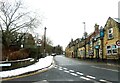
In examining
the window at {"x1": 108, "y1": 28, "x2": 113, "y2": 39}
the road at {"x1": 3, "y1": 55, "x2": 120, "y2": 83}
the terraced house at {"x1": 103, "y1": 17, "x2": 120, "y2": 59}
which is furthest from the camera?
the window at {"x1": 108, "y1": 28, "x2": 113, "y2": 39}

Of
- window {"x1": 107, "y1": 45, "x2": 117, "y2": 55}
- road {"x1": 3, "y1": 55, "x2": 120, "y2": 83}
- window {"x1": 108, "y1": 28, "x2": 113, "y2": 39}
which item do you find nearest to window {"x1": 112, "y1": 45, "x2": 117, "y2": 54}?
window {"x1": 107, "y1": 45, "x2": 117, "y2": 55}

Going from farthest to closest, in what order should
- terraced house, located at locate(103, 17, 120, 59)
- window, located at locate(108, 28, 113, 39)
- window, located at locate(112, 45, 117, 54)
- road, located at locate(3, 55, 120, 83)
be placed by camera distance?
window, located at locate(108, 28, 113, 39), window, located at locate(112, 45, 117, 54), terraced house, located at locate(103, 17, 120, 59), road, located at locate(3, 55, 120, 83)

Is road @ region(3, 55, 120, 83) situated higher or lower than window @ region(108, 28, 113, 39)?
lower

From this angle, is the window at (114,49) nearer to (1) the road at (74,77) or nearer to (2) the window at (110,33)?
(2) the window at (110,33)

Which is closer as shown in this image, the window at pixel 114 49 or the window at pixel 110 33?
the window at pixel 114 49

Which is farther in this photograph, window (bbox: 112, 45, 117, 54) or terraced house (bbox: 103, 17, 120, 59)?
window (bbox: 112, 45, 117, 54)

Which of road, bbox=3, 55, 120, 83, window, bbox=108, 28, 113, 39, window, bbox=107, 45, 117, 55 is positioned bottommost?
road, bbox=3, 55, 120, 83

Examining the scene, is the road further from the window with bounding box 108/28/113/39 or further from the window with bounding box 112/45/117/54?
the window with bounding box 108/28/113/39

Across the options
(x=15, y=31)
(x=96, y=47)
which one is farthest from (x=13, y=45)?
(x=96, y=47)

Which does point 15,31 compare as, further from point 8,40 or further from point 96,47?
point 96,47

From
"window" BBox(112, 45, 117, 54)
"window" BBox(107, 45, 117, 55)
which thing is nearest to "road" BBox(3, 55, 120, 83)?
"window" BBox(112, 45, 117, 54)

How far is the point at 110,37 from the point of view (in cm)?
4522

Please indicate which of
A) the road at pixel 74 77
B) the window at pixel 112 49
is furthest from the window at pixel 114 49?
the road at pixel 74 77

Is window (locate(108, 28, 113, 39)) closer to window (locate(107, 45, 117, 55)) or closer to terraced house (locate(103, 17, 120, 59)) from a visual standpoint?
terraced house (locate(103, 17, 120, 59))
